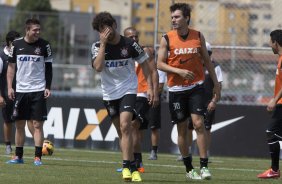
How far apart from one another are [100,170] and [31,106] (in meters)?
1.59

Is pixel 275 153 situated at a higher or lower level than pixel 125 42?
lower

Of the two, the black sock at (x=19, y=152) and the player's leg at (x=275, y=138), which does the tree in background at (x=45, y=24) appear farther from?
the player's leg at (x=275, y=138)

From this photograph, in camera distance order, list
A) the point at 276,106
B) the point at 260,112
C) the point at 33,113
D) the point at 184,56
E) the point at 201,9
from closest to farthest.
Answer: the point at 184,56 < the point at 276,106 < the point at 33,113 < the point at 260,112 < the point at 201,9

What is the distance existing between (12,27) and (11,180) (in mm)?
26999

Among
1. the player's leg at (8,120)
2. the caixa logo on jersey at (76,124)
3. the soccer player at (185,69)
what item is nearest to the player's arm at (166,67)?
the soccer player at (185,69)

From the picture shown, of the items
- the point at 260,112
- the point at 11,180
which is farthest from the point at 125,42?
the point at 260,112

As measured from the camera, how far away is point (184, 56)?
11812 mm

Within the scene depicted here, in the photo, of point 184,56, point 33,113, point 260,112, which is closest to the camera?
point 184,56

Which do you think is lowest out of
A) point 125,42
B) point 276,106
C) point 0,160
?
point 0,160

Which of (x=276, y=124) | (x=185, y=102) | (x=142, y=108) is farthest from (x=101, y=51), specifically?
(x=142, y=108)

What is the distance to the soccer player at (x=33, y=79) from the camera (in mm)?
13688

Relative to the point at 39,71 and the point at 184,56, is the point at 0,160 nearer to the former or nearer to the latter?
the point at 39,71

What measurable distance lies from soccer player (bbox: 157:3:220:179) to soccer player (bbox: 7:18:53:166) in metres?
2.59

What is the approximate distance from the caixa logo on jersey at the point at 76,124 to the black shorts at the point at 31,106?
6.00 m
